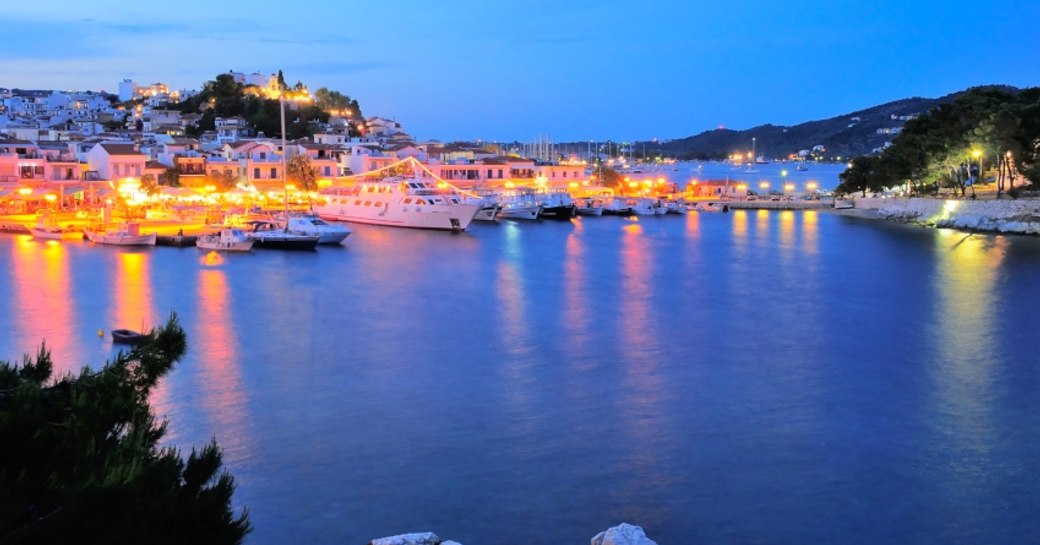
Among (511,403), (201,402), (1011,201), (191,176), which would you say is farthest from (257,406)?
(191,176)

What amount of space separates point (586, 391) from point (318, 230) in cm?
1362

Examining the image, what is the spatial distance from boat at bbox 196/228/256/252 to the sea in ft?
3.29

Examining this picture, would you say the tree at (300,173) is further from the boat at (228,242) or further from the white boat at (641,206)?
the boat at (228,242)

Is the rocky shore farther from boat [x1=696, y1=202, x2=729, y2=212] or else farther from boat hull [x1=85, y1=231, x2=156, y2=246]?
boat hull [x1=85, y1=231, x2=156, y2=246]

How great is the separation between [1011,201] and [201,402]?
25.4 m

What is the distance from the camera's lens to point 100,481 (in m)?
2.39

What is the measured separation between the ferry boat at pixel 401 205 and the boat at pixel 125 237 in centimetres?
800

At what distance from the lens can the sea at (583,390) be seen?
5586 millimetres

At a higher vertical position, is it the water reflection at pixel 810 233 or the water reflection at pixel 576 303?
the water reflection at pixel 810 233

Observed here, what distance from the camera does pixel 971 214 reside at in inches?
1086

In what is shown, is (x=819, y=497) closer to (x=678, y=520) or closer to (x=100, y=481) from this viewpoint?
(x=678, y=520)

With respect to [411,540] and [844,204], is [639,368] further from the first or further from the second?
[844,204]

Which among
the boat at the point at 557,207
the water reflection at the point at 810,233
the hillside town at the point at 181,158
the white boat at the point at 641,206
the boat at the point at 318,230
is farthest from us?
the white boat at the point at 641,206

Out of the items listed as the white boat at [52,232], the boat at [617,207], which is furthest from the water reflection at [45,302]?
the boat at [617,207]
